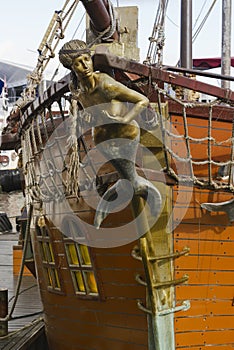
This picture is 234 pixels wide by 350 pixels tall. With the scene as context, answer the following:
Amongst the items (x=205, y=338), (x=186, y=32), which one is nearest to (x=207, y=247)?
(x=205, y=338)

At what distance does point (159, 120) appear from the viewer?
562cm

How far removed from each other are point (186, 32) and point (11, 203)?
25.8 m

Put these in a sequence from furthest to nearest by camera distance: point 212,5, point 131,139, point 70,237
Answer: point 212,5 < point 70,237 < point 131,139

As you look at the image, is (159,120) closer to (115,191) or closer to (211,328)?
(115,191)

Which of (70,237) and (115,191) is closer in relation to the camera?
(115,191)

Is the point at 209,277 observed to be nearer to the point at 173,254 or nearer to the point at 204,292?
the point at 204,292

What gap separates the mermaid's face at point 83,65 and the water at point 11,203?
2868 cm

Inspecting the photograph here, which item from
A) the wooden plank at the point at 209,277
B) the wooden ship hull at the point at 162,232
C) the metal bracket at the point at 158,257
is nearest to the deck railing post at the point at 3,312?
the wooden ship hull at the point at 162,232

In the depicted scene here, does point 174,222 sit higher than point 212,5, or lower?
lower

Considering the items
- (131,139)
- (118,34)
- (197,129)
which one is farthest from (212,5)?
(131,139)

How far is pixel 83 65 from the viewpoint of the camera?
16.4ft

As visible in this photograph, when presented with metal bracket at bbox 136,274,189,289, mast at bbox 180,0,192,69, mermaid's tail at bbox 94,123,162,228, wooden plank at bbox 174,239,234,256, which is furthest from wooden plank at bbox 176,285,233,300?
mast at bbox 180,0,192,69

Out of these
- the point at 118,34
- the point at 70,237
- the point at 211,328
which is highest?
the point at 118,34

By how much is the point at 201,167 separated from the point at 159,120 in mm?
649
